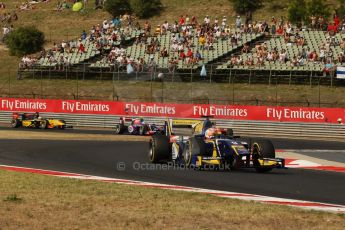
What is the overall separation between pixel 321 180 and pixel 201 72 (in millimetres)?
24160

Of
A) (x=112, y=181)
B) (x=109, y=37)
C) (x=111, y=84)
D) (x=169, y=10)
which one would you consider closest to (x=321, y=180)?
(x=112, y=181)

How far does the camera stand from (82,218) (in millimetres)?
9484

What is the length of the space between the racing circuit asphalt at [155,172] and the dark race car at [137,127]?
772 centimetres

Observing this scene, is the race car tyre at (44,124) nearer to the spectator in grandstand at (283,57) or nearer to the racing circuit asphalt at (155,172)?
the racing circuit asphalt at (155,172)

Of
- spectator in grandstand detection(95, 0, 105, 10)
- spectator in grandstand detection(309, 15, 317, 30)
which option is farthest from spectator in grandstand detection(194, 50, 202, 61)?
spectator in grandstand detection(95, 0, 105, 10)

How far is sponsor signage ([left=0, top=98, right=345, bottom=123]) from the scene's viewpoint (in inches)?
1321

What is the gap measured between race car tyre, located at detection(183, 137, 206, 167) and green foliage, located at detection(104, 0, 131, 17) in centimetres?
4100

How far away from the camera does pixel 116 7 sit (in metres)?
56.4

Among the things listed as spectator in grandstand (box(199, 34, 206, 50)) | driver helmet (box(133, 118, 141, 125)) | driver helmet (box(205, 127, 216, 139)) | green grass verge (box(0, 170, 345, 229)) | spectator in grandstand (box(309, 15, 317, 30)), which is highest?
spectator in grandstand (box(309, 15, 317, 30))

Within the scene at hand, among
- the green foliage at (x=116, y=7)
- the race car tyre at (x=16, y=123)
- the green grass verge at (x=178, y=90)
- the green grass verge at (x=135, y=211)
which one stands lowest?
the race car tyre at (x=16, y=123)

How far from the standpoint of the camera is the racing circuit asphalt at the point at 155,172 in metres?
13.1

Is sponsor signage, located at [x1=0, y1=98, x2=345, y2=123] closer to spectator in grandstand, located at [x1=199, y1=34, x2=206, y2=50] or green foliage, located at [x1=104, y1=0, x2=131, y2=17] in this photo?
spectator in grandstand, located at [x1=199, y1=34, x2=206, y2=50]

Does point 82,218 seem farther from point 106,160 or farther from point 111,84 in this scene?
point 111,84

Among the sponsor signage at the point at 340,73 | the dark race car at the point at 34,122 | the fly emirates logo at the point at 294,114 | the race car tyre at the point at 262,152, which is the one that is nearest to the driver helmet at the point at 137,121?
the dark race car at the point at 34,122
